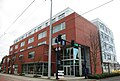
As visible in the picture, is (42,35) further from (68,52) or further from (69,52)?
(69,52)

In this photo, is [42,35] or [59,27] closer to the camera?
[59,27]

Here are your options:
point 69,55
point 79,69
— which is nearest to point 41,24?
point 69,55

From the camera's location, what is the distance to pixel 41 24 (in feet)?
161

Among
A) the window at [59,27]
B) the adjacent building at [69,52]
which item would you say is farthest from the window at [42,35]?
the window at [59,27]

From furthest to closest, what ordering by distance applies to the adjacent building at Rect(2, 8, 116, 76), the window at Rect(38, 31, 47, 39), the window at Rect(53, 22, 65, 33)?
1. the window at Rect(38, 31, 47, 39)
2. the window at Rect(53, 22, 65, 33)
3. the adjacent building at Rect(2, 8, 116, 76)

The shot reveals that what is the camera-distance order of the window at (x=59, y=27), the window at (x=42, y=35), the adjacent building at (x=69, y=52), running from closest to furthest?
the adjacent building at (x=69, y=52)
the window at (x=59, y=27)
the window at (x=42, y=35)

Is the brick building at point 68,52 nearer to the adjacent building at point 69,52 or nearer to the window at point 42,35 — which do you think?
the adjacent building at point 69,52

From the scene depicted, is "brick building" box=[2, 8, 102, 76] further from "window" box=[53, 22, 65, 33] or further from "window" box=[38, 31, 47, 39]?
"window" box=[38, 31, 47, 39]

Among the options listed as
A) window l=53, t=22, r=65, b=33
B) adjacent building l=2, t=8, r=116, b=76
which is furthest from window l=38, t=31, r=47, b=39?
window l=53, t=22, r=65, b=33

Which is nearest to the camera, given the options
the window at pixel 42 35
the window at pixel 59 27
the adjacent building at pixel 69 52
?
the adjacent building at pixel 69 52

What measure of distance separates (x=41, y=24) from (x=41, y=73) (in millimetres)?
22083

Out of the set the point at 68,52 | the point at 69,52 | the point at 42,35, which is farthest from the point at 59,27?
the point at 42,35

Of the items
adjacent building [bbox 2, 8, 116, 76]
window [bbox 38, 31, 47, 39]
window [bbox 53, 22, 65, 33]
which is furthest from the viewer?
window [bbox 38, 31, 47, 39]

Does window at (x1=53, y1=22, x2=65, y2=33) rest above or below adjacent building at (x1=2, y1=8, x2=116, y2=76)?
above
